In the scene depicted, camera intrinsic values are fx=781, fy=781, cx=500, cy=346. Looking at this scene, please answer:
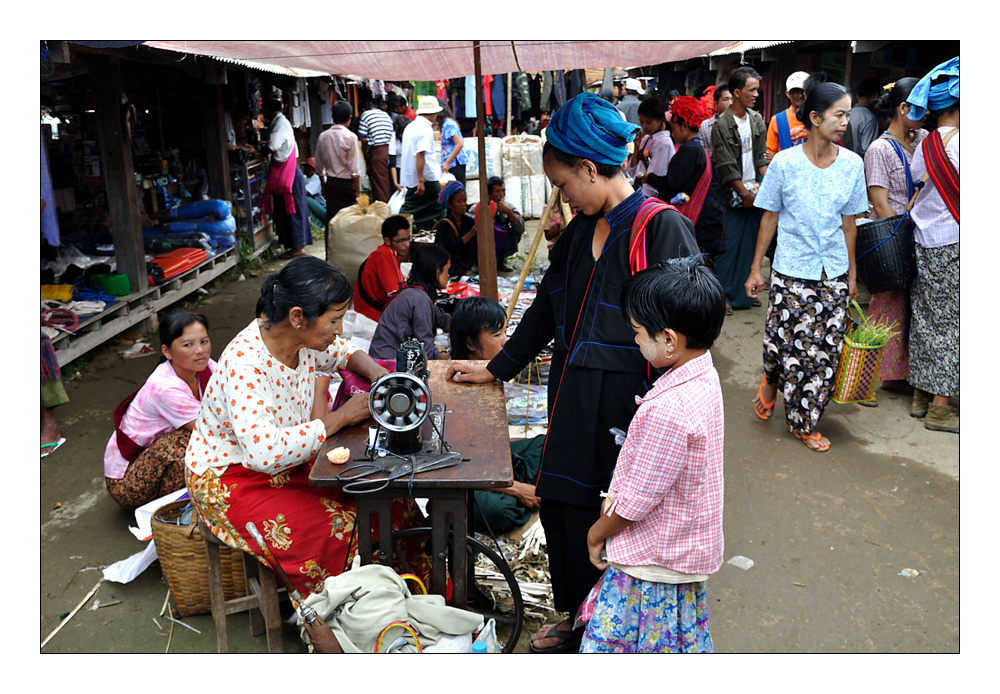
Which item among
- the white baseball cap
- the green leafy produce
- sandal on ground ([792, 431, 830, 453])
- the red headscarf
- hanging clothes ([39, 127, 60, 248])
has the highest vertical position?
the white baseball cap

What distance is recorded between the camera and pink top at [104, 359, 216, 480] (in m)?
3.64

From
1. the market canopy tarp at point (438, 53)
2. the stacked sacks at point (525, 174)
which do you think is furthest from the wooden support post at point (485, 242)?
the stacked sacks at point (525, 174)

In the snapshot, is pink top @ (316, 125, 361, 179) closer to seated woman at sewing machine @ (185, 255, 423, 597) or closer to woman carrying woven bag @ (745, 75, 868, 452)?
woman carrying woven bag @ (745, 75, 868, 452)

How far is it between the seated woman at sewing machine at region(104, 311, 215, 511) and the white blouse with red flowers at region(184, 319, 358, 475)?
3.29 ft

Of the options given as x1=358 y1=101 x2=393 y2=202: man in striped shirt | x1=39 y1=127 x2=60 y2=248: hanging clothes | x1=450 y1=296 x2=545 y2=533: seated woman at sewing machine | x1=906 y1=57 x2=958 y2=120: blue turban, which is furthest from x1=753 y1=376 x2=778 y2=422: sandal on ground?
x1=358 y1=101 x2=393 y2=202: man in striped shirt

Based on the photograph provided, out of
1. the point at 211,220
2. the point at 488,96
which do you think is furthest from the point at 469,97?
the point at 211,220

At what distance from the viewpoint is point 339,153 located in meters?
9.16

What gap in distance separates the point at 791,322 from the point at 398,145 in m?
9.28

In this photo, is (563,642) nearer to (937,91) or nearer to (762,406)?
(762,406)

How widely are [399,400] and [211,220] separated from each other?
7.00 meters

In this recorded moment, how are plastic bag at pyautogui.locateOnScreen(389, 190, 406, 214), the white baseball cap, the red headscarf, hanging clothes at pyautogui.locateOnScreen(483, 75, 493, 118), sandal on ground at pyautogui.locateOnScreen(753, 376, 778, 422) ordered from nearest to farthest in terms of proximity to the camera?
sandal on ground at pyautogui.locateOnScreen(753, 376, 778, 422), the red headscarf, the white baseball cap, plastic bag at pyautogui.locateOnScreen(389, 190, 406, 214), hanging clothes at pyautogui.locateOnScreen(483, 75, 493, 118)

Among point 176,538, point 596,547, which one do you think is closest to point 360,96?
point 176,538

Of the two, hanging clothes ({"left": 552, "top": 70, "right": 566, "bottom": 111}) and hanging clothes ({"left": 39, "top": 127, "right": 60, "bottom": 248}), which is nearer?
hanging clothes ({"left": 39, "top": 127, "right": 60, "bottom": 248})

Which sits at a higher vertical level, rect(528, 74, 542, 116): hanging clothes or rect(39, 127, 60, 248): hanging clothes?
rect(528, 74, 542, 116): hanging clothes
